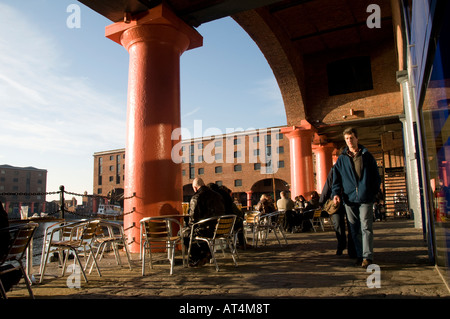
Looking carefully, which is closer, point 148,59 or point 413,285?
point 413,285

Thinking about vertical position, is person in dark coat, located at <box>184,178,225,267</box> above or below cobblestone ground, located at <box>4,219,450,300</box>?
above

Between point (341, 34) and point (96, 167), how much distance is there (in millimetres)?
54556

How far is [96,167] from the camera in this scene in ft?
199

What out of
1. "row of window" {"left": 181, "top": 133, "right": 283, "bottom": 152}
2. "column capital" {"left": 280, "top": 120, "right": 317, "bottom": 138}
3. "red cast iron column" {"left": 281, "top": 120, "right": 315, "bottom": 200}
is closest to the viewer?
"column capital" {"left": 280, "top": 120, "right": 317, "bottom": 138}

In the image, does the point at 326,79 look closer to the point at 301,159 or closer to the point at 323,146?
the point at 301,159

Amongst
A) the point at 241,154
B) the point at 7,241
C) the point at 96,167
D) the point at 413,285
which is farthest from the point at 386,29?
the point at 96,167

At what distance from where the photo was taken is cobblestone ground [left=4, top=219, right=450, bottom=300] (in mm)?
3121

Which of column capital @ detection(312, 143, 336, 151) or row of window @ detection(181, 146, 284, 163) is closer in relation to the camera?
column capital @ detection(312, 143, 336, 151)

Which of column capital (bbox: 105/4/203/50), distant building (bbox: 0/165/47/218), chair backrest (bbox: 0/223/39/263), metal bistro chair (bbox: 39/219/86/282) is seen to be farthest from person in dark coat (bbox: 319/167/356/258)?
distant building (bbox: 0/165/47/218)

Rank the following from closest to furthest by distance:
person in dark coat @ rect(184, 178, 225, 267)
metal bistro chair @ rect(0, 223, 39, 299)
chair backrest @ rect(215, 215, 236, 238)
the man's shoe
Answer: metal bistro chair @ rect(0, 223, 39, 299) → the man's shoe → chair backrest @ rect(215, 215, 236, 238) → person in dark coat @ rect(184, 178, 225, 267)

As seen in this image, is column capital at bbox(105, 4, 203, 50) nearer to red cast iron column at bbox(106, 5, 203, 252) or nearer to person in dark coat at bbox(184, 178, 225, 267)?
red cast iron column at bbox(106, 5, 203, 252)

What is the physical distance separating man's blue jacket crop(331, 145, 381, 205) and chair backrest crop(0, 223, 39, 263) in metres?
3.55

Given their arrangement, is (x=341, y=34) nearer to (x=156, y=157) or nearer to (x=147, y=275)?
(x=156, y=157)

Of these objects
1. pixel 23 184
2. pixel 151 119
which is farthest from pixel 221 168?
pixel 23 184
